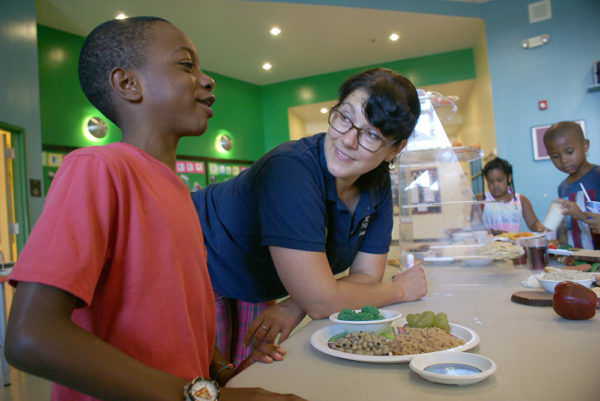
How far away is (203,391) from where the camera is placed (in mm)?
600

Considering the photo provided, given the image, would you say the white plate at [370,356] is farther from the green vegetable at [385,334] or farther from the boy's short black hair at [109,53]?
the boy's short black hair at [109,53]

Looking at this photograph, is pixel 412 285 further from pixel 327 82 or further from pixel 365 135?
pixel 327 82

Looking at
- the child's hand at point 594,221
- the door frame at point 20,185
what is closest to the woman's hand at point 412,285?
the child's hand at point 594,221

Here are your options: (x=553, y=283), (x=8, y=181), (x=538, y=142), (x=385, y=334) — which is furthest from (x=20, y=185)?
(x=538, y=142)

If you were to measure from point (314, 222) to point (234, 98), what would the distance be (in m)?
7.12

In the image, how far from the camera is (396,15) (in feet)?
19.0

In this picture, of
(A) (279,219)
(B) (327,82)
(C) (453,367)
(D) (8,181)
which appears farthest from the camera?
(B) (327,82)

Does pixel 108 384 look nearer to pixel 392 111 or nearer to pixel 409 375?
pixel 409 375

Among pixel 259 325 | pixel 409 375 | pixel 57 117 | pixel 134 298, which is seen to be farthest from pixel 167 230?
pixel 57 117

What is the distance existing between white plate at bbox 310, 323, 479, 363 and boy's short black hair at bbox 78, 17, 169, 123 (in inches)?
24.7

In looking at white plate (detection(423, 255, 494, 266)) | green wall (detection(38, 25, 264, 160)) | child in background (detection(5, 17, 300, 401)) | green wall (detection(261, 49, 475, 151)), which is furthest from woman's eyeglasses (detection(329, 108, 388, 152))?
green wall (detection(261, 49, 475, 151))

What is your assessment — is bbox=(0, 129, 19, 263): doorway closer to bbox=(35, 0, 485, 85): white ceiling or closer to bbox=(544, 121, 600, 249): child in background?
bbox=(35, 0, 485, 85): white ceiling

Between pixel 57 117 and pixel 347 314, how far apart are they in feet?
17.9

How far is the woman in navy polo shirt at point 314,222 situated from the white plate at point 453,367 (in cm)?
30
